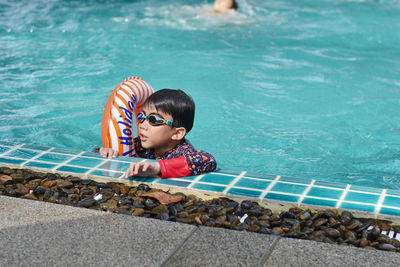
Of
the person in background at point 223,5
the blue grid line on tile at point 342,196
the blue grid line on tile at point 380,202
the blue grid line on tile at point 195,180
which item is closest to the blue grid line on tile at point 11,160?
the blue grid line on tile at point 195,180

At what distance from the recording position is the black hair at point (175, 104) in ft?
14.3

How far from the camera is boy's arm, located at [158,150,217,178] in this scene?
400 centimetres

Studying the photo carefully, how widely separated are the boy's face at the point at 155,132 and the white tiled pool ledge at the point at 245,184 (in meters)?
0.22

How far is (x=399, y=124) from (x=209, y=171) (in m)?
4.47

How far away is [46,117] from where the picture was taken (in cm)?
780

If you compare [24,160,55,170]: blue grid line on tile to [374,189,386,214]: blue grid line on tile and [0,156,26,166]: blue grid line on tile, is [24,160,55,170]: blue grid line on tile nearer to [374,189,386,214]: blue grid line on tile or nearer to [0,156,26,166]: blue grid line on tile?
[0,156,26,166]: blue grid line on tile

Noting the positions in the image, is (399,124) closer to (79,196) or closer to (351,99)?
(351,99)

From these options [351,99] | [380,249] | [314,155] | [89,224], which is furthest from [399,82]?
[89,224]

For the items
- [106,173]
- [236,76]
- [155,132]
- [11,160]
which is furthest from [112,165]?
[236,76]

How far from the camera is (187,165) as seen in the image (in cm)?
404

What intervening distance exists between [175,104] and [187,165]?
A: 1.98 feet

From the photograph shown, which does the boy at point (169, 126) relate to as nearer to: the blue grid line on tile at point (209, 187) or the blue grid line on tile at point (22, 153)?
the blue grid line on tile at point (209, 187)

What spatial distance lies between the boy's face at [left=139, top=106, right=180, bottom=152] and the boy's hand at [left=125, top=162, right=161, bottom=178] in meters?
0.48

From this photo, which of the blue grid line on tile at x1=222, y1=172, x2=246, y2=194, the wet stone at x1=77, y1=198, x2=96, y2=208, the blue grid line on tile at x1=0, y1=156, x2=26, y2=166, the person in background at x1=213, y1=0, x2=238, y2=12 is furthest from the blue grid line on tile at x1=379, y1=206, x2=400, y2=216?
the person in background at x1=213, y1=0, x2=238, y2=12
